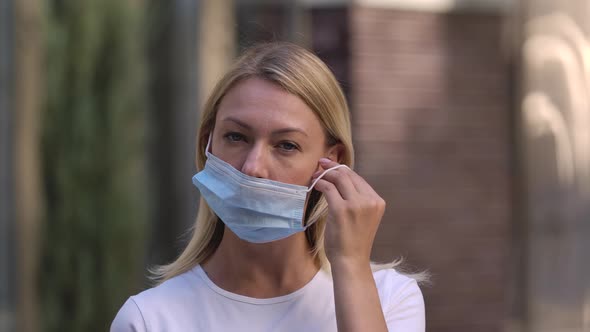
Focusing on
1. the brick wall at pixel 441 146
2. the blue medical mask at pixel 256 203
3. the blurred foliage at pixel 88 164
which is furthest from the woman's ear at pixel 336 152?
the blurred foliage at pixel 88 164

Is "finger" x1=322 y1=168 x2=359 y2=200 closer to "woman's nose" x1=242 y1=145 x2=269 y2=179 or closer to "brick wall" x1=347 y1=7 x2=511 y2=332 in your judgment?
"woman's nose" x1=242 y1=145 x2=269 y2=179

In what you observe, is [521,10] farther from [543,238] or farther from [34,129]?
[34,129]

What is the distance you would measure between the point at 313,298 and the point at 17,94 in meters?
4.30

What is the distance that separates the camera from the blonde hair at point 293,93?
2.52m

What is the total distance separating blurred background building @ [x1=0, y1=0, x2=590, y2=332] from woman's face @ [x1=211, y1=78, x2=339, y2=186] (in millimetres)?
3543

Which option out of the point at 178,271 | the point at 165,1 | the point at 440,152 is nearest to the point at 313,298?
the point at 178,271

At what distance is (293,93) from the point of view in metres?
2.49

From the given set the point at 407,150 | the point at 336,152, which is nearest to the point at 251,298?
the point at 336,152

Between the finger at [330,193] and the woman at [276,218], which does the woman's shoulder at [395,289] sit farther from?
the finger at [330,193]

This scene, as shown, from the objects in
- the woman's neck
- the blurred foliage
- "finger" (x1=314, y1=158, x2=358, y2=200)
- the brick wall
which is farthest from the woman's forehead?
the blurred foliage

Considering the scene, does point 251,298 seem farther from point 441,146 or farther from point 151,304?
point 441,146

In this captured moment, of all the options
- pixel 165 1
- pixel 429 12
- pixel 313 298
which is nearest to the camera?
pixel 313 298

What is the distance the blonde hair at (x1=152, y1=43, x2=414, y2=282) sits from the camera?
2.52m

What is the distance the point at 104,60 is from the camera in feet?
21.3
